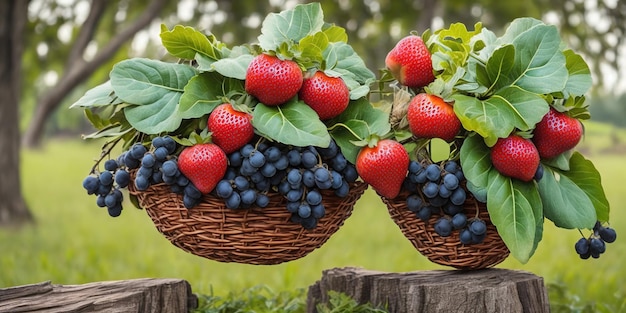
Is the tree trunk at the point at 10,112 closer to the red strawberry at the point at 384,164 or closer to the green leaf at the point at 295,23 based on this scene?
the green leaf at the point at 295,23

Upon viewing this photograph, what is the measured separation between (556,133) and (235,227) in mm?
897

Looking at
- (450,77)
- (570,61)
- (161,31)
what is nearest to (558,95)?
(570,61)

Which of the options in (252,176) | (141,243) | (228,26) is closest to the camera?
(252,176)

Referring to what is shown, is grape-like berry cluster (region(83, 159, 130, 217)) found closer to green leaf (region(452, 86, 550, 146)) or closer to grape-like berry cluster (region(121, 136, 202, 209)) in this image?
grape-like berry cluster (region(121, 136, 202, 209))

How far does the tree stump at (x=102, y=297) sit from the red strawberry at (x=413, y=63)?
0.94 metres

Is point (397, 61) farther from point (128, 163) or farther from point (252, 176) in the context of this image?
point (128, 163)

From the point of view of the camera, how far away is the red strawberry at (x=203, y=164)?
Answer: 5.47ft

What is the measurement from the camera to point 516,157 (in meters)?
1.75

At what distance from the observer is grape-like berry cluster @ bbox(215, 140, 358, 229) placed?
5.54ft

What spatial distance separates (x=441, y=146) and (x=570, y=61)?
0.45 metres

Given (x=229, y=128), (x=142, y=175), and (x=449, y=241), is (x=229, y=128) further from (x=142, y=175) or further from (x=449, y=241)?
(x=449, y=241)

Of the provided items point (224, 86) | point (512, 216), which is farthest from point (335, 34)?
point (512, 216)

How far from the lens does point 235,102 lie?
1.77 meters

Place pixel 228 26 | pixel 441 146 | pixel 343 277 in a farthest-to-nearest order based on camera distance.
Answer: pixel 228 26
pixel 343 277
pixel 441 146
